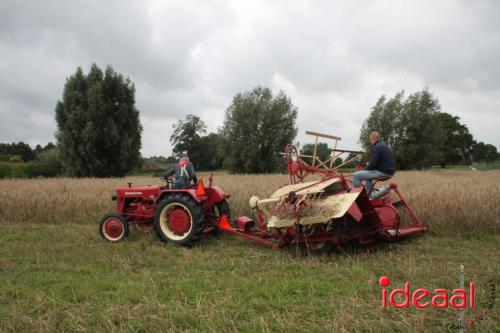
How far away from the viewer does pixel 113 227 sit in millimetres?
7184

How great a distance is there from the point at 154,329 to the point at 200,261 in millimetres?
2346

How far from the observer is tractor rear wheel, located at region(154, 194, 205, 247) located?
6586 millimetres

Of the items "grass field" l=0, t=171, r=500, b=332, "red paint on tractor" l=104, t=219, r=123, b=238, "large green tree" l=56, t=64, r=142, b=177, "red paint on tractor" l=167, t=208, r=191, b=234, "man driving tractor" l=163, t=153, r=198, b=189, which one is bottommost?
"grass field" l=0, t=171, r=500, b=332

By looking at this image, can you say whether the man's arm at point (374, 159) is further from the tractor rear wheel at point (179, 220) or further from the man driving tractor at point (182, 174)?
the man driving tractor at point (182, 174)

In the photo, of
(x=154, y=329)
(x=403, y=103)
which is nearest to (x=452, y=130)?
(x=403, y=103)

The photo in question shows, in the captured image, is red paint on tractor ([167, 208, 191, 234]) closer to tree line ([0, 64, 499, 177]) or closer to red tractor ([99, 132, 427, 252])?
red tractor ([99, 132, 427, 252])

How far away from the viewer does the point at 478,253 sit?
5.91 meters

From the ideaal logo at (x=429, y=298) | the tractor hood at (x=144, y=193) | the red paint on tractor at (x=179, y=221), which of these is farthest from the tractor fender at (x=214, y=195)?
the ideaal logo at (x=429, y=298)

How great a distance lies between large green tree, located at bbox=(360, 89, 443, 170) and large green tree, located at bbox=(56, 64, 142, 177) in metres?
27.3

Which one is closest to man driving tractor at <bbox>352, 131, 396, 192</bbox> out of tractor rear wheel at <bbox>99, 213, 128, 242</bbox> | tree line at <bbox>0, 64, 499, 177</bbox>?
tractor rear wheel at <bbox>99, 213, 128, 242</bbox>

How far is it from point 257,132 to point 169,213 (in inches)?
1308

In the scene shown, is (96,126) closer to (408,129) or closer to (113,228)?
(113,228)

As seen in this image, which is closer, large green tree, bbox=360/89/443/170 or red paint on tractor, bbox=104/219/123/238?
red paint on tractor, bbox=104/219/123/238

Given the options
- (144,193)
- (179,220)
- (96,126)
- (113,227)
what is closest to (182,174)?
(144,193)
